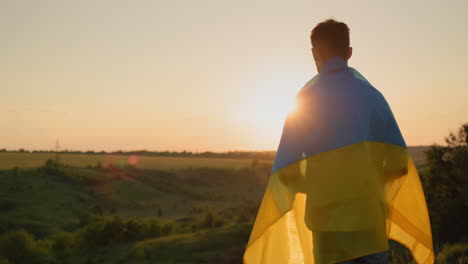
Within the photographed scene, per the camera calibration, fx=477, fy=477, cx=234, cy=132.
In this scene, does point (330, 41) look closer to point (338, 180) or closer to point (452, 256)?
point (338, 180)

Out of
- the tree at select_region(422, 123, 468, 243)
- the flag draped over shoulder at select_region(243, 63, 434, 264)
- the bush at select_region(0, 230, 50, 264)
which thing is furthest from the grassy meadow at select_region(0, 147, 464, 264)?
the tree at select_region(422, 123, 468, 243)

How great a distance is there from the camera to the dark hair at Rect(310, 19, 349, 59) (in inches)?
152

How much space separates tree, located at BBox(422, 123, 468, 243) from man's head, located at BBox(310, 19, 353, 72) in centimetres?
2483

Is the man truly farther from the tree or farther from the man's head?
the tree

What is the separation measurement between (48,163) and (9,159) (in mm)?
19390

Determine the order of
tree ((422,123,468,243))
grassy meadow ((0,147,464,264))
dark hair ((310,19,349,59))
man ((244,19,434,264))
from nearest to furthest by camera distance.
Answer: man ((244,19,434,264))
dark hair ((310,19,349,59))
tree ((422,123,468,243))
grassy meadow ((0,147,464,264))

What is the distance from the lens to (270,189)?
13.5ft

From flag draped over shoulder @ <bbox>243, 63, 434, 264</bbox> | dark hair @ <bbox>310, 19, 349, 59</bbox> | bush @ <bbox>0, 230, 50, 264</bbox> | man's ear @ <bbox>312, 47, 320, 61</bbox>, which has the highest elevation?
dark hair @ <bbox>310, 19, 349, 59</bbox>

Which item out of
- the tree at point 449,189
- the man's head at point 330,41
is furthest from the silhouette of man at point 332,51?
the tree at point 449,189

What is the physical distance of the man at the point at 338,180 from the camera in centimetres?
364

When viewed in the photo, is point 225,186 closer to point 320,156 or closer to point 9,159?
point 9,159

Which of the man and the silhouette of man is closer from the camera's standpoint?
the man

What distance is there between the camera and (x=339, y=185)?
372 cm

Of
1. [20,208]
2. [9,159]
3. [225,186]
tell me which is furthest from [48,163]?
[225,186]
